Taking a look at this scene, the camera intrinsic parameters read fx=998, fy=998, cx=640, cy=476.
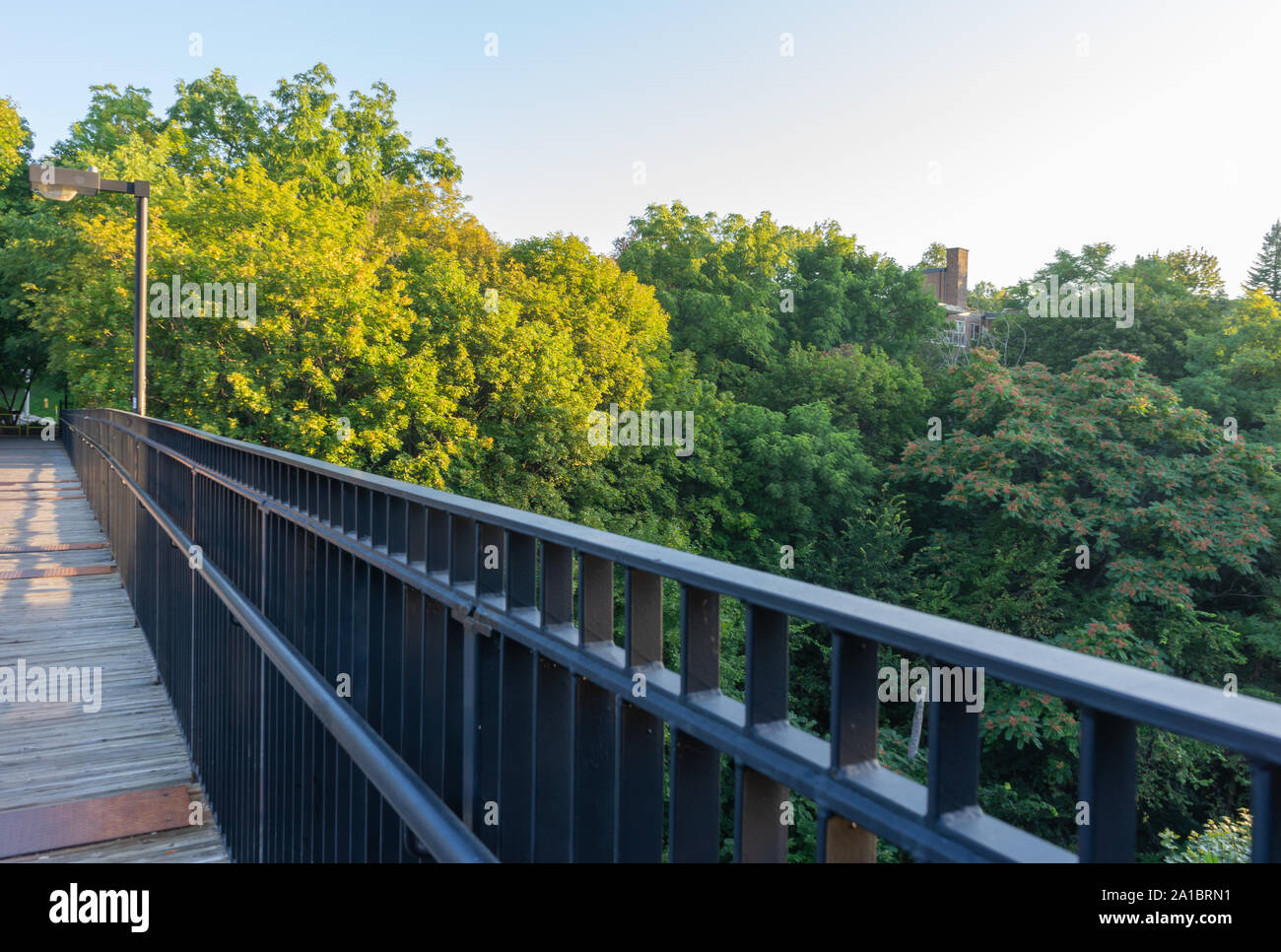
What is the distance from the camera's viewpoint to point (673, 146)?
141 feet

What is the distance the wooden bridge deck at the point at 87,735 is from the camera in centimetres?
384

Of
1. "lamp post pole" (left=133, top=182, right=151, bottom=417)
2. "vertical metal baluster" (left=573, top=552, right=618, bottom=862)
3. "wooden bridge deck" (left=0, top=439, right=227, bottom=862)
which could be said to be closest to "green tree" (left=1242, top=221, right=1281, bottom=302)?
"lamp post pole" (left=133, top=182, right=151, bottom=417)

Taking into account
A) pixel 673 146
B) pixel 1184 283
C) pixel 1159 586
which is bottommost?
pixel 1159 586

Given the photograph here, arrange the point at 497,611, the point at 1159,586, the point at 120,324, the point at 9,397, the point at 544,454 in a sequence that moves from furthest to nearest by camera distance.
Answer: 1. the point at 9,397
2. the point at 544,454
3. the point at 1159,586
4. the point at 120,324
5. the point at 497,611

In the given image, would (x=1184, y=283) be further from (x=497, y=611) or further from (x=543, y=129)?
(x=497, y=611)

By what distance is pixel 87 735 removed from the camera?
195 inches

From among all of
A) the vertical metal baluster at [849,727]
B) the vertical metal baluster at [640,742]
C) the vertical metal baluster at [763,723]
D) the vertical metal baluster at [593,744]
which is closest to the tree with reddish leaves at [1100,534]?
the vertical metal baluster at [593,744]

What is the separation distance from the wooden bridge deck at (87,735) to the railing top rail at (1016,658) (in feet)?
10.9

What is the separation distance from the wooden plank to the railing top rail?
3.40 metres

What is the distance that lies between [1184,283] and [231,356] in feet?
115

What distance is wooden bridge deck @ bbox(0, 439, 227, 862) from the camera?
12.6ft

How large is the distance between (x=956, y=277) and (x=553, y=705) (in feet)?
231

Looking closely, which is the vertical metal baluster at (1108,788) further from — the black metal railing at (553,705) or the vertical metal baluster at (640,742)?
the vertical metal baluster at (640,742)
